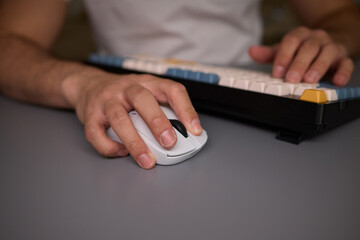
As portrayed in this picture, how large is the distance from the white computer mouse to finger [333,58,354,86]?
0.30 meters

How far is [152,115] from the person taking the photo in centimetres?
42

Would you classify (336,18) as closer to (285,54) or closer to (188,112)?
(285,54)

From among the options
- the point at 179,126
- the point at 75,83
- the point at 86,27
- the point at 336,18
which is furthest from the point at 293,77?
the point at 86,27

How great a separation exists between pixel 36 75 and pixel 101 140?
1.14 feet

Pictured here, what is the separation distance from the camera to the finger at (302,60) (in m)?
0.57

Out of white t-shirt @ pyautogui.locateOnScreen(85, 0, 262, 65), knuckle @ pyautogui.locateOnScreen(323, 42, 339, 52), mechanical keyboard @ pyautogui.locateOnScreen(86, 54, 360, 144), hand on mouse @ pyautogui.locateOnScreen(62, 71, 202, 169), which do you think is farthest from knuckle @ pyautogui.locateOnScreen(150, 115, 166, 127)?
white t-shirt @ pyautogui.locateOnScreen(85, 0, 262, 65)

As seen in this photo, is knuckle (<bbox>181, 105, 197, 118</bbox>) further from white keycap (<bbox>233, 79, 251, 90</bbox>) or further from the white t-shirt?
the white t-shirt

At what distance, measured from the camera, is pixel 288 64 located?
0.62 metres

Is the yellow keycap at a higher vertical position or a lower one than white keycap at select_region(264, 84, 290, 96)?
higher

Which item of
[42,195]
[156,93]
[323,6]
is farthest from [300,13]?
[42,195]

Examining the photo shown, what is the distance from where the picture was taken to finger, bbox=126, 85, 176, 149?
40 cm

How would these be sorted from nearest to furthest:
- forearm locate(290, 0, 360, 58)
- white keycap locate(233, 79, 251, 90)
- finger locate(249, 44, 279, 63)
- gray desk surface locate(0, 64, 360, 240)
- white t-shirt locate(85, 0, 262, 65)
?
gray desk surface locate(0, 64, 360, 240) < white keycap locate(233, 79, 251, 90) < finger locate(249, 44, 279, 63) < forearm locate(290, 0, 360, 58) < white t-shirt locate(85, 0, 262, 65)

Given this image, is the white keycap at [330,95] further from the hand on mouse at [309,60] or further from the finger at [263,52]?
the finger at [263,52]

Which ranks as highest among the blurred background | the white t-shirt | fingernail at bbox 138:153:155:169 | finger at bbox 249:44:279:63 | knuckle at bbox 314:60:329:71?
knuckle at bbox 314:60:329:71
